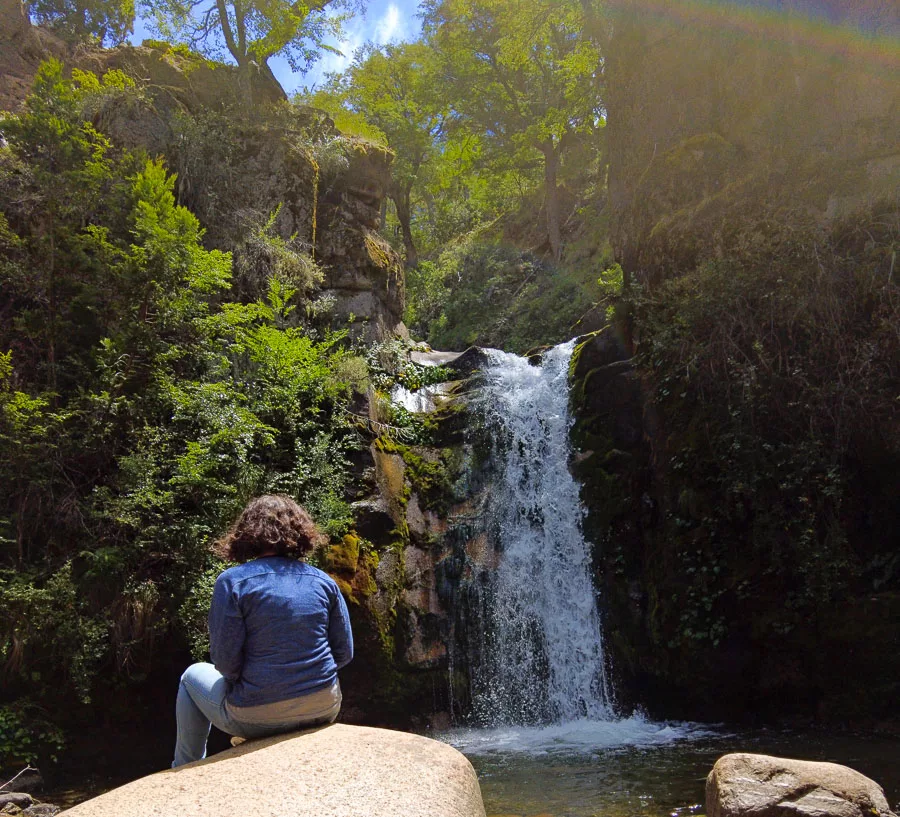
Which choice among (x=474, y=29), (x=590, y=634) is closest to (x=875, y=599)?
(x=590, y=634)

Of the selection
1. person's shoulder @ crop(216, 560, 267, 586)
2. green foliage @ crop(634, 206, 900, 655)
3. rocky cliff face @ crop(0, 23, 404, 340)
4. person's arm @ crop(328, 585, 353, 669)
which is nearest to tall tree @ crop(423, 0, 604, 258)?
rocky cliff face @ crop(0, 23, 404, 340)

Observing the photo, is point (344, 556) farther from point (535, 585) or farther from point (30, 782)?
point (30, 782)

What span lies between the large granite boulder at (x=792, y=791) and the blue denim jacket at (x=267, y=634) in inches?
88.8

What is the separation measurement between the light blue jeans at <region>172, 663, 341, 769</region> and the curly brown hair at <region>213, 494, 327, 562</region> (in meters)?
0.52

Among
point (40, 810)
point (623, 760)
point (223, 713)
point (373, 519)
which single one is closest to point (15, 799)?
point (40, 810)

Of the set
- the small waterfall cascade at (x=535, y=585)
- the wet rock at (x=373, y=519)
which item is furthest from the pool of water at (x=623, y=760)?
the wet rock at (x=373, y=519)

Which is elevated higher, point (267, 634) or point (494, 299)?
point (494, 299)

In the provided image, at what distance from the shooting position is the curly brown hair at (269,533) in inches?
127

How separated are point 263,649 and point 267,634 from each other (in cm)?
6

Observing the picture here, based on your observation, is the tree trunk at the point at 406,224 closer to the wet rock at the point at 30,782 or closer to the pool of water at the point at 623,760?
the pool of water at the point at 623,760

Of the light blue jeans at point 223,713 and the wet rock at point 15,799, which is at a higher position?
the light blue jeans at point 223,713

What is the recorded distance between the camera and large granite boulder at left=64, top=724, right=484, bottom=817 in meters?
2.40

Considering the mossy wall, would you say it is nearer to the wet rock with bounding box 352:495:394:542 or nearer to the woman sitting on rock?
the wet rock with bounding box 352:495:394:542

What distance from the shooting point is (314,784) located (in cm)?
250
